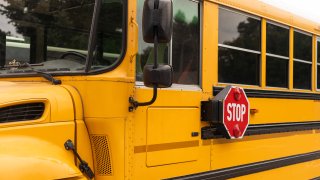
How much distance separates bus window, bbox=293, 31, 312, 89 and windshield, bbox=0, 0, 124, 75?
2.64 metres

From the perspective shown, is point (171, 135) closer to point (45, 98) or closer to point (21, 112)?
point (45, 98)

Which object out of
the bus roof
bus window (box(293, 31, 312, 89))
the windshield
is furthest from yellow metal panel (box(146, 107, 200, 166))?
bus window (box(293, 31, 312, 89))

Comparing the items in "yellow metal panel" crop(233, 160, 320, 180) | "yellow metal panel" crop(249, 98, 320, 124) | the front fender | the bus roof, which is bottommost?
"yellow metal panel" crop(233, 160, 320, 180)

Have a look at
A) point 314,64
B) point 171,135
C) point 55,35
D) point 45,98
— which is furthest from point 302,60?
point 45,98

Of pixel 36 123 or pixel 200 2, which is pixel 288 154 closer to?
pixel 200 2

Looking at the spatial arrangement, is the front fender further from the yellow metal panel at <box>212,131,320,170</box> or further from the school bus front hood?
the yellow metal panel at <box>212,131,320,170</box>

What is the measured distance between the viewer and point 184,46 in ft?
11.1

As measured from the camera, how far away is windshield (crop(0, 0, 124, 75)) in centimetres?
283

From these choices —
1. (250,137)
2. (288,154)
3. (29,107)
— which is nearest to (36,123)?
(29,107)

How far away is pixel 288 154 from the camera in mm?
4637

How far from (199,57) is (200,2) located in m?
0.42

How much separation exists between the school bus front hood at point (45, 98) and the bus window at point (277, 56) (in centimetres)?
228

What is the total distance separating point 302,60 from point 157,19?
9.57 ft

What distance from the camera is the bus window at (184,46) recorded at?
129 inches
